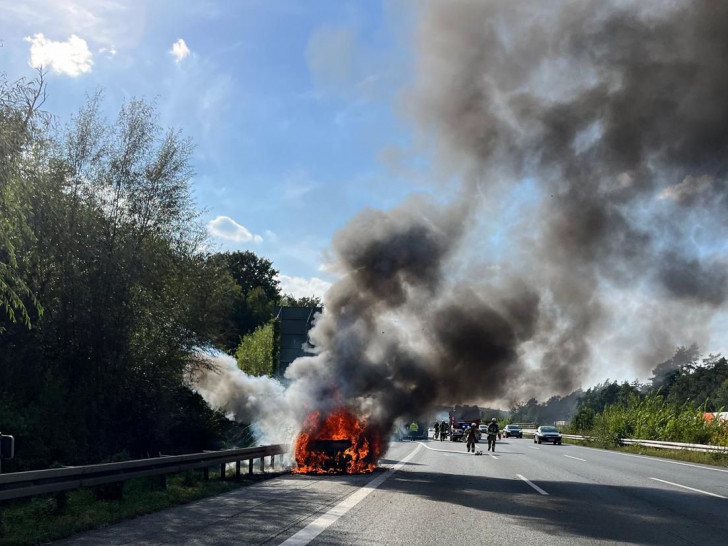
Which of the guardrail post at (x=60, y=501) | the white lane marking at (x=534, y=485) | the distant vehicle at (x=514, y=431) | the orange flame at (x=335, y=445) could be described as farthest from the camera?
the distant vehicle at (x=514, y=431)

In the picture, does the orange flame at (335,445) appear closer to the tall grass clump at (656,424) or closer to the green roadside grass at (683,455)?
the green roadside grass at (683,455)

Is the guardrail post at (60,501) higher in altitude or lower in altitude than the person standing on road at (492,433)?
lower

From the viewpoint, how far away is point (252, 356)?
142ft

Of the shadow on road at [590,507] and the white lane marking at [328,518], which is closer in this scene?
the white lane marking at [328,518]

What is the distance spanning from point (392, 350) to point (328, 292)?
268 centimetres

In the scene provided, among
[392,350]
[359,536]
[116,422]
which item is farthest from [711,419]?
[359,536]

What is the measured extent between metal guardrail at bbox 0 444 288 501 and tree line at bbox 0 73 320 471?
2.35 metres

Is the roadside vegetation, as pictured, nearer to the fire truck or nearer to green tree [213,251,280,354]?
the fire truck

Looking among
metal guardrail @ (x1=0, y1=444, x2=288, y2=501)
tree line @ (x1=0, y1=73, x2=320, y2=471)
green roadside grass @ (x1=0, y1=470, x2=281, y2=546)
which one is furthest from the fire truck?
metal guardrail @ (x1=0, y1=444, x2=288, y2=501)

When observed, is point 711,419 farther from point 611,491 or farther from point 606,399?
point 606,399

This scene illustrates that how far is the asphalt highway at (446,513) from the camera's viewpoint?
8055 millimetres

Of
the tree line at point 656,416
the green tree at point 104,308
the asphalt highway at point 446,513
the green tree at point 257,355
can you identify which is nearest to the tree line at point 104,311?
the green tree at point 104,308

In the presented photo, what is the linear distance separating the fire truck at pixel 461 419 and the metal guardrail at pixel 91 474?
37101 millimetres

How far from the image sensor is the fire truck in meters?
49.8
